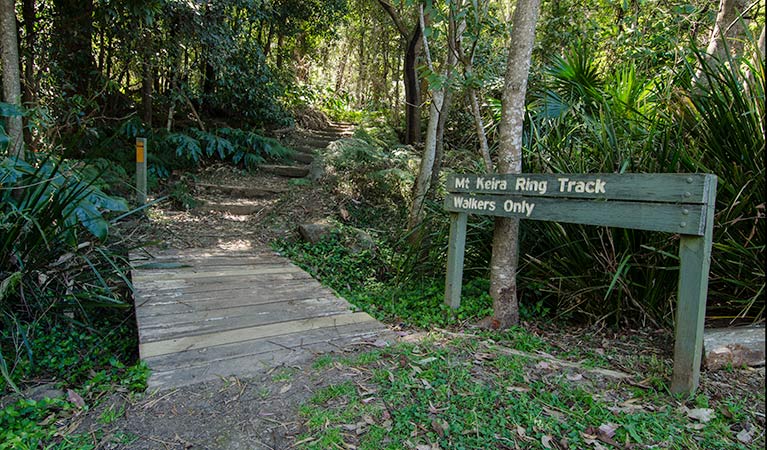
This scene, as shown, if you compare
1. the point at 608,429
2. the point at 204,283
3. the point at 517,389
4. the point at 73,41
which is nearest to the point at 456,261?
the point at 517,389

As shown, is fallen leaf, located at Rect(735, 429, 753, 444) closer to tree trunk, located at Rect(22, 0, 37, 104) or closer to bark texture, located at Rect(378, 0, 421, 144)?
bark texture, located at Rect(378, 0, 421, 144)

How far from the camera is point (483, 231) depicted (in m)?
3.67

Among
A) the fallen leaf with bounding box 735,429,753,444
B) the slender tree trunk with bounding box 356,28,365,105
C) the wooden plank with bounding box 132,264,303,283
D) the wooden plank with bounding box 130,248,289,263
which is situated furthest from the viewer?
the slender tree trunk with bounding box 356,28,365,105

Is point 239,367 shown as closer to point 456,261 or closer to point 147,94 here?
point 456,261

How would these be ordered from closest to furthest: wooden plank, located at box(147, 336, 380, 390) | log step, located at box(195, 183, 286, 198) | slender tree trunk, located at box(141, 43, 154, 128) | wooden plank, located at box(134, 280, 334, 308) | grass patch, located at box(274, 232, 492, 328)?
wooden plank, located at box(147, 336, 380, 390) < grass patch, located at box(274, 232, 492, 328) < wooden plank, located at box(134, 280, 334, 308) < log step, located at box(195, 183, 286, 198) < slender tree trunk, located at box(141, 43, 154, 128)

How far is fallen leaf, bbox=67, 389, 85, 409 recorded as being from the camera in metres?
2.16

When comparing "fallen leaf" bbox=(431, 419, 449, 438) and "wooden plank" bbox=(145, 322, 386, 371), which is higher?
"fallen leaf" bbox=(431, 419, 449, 438)

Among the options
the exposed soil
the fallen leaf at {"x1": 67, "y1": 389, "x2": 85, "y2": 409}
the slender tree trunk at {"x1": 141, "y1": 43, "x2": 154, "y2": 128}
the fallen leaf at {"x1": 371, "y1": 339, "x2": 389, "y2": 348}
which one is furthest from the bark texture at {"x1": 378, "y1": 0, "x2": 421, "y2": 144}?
the fallen leaf at {"x1": 67, "y1": 389, "x2": 85, "y2": 409}

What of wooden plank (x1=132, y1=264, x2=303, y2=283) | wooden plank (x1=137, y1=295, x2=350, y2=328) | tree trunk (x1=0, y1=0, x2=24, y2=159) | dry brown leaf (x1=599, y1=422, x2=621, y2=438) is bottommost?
wooden plank (x1=137, y1=295, x2=350, y2=328)

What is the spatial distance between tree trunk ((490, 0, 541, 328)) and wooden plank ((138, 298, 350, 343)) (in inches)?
46.5

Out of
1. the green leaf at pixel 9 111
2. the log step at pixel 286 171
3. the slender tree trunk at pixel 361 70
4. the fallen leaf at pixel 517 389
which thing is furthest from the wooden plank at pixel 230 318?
the slender tree trunk at pixel 361 70

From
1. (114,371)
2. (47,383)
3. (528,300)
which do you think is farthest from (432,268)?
(47,383)

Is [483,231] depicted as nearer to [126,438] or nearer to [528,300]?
[528,300]

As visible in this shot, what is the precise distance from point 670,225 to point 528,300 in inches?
58.8
